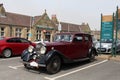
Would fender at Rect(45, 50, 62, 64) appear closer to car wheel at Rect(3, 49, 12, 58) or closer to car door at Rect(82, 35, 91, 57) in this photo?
car door at Rect(82, 35, 91, 57)

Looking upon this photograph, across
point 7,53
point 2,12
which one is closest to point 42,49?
point 7,53

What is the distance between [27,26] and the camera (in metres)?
44.2

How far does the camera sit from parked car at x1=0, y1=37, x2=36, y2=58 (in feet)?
45.0

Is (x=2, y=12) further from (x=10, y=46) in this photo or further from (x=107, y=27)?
(x=107, y=27)

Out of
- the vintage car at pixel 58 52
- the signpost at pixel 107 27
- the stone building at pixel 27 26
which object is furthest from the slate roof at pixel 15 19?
the vintage car at pixel 58 52

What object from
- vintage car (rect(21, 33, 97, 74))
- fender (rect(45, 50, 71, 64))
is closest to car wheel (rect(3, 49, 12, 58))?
vintage car (rect(21, 33, 97, 74))

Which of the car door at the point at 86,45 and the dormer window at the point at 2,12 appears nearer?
the car door at the point at 86,45

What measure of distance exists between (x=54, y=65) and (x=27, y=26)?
3615cm

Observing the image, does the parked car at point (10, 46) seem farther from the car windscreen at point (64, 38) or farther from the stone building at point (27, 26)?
the stone building at point (27, 26)

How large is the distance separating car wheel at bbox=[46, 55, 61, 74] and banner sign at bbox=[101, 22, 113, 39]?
6.71 metres

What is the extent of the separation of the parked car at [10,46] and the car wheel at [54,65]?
19.2 feet

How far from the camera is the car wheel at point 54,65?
8.60 meters

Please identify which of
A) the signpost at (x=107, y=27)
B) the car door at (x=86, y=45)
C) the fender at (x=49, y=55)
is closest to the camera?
the fender at (x=49, y=55)

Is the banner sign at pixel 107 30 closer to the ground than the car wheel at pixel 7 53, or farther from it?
farther from it
